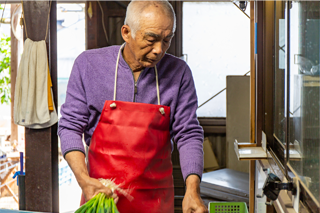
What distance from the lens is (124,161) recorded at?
153 cm

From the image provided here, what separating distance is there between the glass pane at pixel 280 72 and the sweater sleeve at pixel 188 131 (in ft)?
1.68

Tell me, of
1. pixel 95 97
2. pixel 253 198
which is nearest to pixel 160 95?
pixel 95 97

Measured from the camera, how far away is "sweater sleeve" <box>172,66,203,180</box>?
1389 millimetres

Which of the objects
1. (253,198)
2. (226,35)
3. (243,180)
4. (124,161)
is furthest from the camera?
(226,35)

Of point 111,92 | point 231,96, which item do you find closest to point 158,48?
point 111,92

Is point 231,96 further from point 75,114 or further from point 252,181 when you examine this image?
point 75,114

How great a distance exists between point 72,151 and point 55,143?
1.46m

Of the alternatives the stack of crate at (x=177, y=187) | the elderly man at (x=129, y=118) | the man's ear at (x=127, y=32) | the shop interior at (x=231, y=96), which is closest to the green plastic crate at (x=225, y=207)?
the shop interior at (x=231, y=96)

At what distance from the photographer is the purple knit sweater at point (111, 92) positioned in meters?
1.51

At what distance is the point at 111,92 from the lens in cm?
156

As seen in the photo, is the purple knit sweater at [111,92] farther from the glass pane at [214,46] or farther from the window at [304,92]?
the glass pane at [214,46]

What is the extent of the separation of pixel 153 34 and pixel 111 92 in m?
0.37

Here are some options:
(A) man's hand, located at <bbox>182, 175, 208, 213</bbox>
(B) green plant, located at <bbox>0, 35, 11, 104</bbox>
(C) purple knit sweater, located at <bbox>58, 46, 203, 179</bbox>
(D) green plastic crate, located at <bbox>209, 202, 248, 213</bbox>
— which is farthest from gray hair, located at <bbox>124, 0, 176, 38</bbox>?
(B) green plant, located at <bbox>0, 35, 11, 104</bbox>

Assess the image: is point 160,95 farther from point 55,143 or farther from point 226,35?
point 226,35
